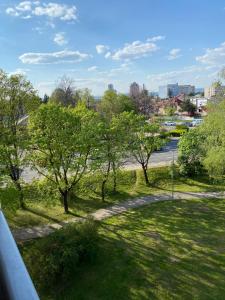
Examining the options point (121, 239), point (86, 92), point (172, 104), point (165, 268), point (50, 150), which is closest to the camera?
point (165, 268)

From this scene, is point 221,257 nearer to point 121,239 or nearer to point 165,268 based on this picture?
point 165,268

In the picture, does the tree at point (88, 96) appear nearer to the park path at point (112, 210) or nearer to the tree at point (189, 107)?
Result: the tree at point (189, 107)

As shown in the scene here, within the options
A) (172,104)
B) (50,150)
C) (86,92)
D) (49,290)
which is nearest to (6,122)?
(50,150)

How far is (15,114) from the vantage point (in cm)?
→ 2172

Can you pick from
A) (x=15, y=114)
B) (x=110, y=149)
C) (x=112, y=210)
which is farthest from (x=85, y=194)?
(x=15, y=114)

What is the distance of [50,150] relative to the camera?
19281mm

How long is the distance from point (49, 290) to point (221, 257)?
7.88m

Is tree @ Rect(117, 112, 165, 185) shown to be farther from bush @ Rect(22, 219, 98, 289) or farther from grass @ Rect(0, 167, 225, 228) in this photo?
bush @ Rect(22, 219, 98, 289)

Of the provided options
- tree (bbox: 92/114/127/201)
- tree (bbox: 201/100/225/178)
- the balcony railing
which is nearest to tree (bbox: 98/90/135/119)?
tree (bbox: 92/114/127/201)

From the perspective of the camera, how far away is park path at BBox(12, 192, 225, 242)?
17859 mm

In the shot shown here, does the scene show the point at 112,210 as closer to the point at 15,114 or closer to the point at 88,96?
the point at 15,114

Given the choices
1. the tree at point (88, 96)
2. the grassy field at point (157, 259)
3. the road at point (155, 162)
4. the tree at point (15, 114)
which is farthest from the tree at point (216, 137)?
the tree at point (88, 96)

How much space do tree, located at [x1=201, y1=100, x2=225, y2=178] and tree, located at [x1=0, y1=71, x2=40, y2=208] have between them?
11.7 metres

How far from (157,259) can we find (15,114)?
525 inches
